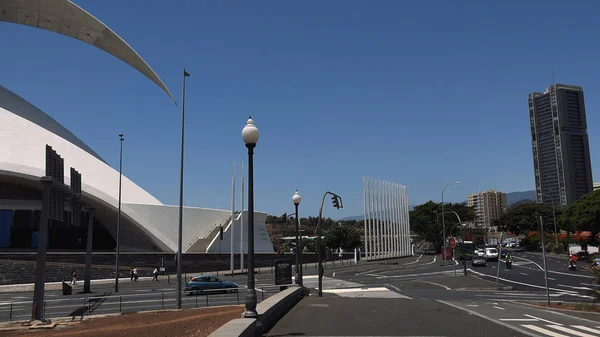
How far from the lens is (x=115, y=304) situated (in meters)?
25.8

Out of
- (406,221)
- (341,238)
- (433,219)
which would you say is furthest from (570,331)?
(341,238)

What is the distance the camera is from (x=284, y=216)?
38.8 meters

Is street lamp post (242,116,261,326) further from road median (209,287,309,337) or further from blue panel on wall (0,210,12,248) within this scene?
blue panel on wall (0,210,12,248)

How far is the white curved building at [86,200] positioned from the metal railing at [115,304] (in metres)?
24.9

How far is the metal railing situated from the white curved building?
24851mm

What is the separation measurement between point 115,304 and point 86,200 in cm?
3140

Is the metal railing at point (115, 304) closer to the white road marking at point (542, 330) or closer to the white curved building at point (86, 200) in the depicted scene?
the white road marking at point (542, 330)

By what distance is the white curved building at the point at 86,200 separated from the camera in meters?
53.9

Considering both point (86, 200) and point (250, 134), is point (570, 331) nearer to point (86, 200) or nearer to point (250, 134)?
point (250, 134)

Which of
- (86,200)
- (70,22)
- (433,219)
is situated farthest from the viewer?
(433,219)

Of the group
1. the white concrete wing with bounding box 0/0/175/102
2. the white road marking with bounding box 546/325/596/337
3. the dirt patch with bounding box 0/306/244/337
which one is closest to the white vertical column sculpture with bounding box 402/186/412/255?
the white road marking with bounding box 546/325/596/337

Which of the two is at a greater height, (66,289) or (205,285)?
(205,285)

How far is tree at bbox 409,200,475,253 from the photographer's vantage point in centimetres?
9840

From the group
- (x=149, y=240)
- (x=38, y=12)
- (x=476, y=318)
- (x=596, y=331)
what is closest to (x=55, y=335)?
(x=38, y=12)
